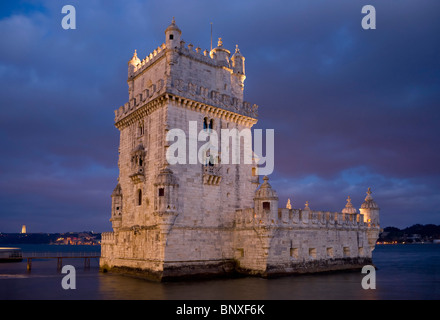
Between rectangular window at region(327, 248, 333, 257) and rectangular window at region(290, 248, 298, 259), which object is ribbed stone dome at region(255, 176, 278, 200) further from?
rectangular window at region(327, 248, 333, 257)

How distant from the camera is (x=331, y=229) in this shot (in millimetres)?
37844

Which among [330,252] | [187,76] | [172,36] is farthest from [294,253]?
[172,36]

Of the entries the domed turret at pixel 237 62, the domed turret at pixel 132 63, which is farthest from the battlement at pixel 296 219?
the domed turret at pixel 132 63

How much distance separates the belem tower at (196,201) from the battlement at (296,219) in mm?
90

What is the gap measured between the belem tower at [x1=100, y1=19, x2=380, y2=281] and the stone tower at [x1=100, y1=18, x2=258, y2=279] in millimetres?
88

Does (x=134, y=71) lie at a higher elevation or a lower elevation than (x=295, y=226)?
higher

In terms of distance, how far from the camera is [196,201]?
32.2 metres

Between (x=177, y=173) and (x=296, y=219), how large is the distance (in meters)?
11.5

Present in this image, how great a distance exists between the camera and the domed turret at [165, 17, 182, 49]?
33.2m

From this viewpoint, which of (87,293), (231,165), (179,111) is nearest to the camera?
(87,293)

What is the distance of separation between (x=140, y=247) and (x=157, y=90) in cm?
1346

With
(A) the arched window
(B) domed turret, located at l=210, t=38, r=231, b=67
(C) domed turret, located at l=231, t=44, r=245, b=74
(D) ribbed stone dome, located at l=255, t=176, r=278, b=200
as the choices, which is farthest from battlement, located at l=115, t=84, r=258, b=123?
(D) ribbed stone dome, located at l=255, t=176, r=278, b=200
